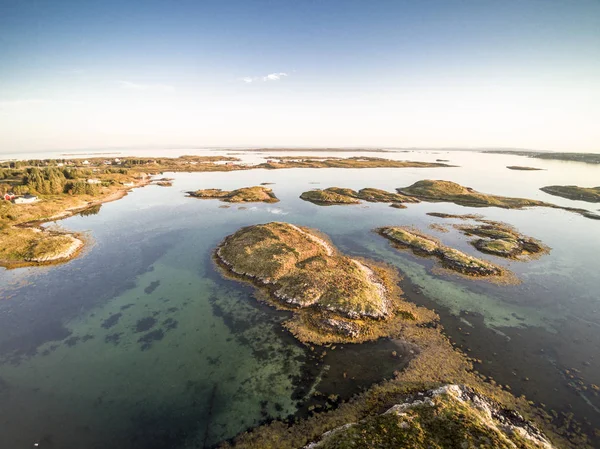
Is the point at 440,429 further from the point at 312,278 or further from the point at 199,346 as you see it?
the point at 199,346

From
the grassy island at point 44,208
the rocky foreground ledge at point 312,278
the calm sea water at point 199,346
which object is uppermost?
the grassy island at point 44,208

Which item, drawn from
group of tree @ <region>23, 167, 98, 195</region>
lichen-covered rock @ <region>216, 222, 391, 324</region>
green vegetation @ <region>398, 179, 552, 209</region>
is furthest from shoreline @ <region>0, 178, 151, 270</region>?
green vegetation @ <region>398, 179, 552, 209</region>

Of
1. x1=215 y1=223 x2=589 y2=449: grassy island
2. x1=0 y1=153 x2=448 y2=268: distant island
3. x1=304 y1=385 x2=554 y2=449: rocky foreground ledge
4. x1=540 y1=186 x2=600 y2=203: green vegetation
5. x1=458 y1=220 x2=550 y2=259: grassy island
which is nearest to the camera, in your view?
x1=304 y1=385 x2=554 y2=449: rocky foreground ledge

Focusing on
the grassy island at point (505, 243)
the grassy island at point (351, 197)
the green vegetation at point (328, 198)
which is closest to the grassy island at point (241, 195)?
the green vegetation at point (328, 198)

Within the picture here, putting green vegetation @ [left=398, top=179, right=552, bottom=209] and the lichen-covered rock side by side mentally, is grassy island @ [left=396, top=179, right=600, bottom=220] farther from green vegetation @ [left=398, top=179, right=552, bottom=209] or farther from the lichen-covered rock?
the lichen-covered rock

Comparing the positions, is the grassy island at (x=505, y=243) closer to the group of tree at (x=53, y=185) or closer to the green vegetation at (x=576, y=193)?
the green vegetation at (x=576, y=193)

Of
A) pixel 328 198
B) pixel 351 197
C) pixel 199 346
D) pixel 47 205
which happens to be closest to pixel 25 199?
pixel 47 205
